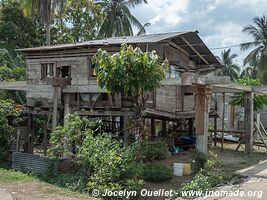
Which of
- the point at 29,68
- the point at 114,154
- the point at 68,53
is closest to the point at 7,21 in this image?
the point at 29,68

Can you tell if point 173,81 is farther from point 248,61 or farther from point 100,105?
point 248,61

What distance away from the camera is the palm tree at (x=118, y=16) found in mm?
32844

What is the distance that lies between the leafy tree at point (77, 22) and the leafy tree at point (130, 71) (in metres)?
21.4

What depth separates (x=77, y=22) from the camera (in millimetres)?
32281

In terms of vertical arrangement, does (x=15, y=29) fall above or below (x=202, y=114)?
above

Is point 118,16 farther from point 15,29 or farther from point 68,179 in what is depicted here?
point 68,179

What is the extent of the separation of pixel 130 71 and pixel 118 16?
24.2 m

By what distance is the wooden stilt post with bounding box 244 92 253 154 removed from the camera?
1794 centimetres

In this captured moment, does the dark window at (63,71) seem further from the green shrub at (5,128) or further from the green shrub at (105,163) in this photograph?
the green shrub at (105,163)

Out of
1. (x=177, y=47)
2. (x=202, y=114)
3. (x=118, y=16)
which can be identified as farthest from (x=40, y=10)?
(x=202, y=114)

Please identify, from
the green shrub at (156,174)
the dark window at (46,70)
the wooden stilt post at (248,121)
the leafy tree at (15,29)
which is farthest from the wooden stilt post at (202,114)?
the leafy tree at (15,29)

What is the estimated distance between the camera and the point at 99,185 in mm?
9680

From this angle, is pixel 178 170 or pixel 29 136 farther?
pixel 29 136

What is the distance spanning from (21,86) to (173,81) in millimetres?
9209
